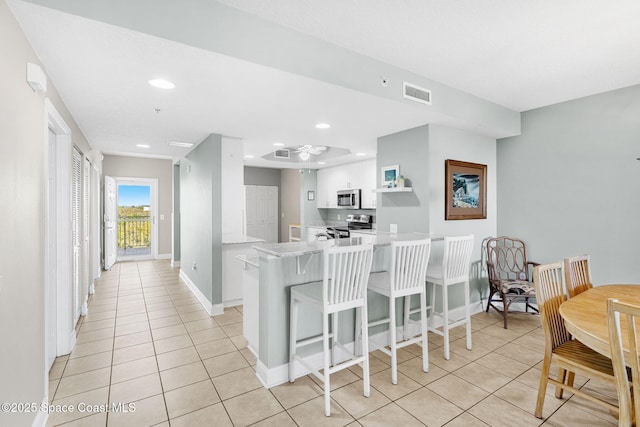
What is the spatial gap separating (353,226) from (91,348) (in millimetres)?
4916

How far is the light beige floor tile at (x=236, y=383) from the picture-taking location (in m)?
2.28

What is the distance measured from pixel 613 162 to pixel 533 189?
2.57ft

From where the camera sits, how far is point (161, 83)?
2.35m

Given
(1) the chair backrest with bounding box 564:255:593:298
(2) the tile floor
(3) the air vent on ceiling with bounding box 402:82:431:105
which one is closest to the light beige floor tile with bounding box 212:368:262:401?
(2) the tile floor

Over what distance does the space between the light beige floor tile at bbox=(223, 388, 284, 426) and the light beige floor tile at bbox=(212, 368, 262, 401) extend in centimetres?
6

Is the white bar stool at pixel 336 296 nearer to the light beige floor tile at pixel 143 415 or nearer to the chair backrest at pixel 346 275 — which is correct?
the chair backrest at pixel 346 275

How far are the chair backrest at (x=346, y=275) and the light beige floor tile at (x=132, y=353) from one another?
1.99 meters

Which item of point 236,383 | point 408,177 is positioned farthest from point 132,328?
point 408,177

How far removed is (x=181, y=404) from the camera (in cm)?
214

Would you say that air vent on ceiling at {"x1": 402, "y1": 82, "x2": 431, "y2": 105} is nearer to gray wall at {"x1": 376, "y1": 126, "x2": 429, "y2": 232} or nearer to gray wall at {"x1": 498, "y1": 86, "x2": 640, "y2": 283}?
gray wall at {"x1": 376, "y1": 126, "x2": 429, "y2": 232}

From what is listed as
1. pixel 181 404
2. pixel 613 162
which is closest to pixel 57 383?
pixel 181 404

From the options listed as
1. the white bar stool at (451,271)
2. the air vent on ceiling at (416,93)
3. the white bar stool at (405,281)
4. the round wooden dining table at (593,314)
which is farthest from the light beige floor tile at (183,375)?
the air vent on ceiling at (416,93)

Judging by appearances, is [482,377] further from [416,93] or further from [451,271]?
[416,93]

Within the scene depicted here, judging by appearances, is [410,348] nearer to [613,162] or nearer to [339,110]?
[339,110]
